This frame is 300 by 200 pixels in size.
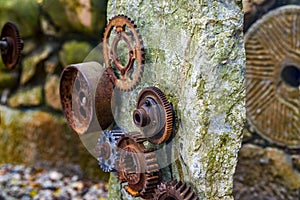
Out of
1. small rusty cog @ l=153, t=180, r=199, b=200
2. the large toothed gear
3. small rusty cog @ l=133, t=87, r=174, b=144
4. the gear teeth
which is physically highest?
small rusty cog @ l=133, t=87, r=174, b=144

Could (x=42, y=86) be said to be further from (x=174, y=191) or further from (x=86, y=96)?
(x=174, y=191)

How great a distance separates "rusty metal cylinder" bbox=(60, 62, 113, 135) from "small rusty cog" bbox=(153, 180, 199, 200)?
1.03ft

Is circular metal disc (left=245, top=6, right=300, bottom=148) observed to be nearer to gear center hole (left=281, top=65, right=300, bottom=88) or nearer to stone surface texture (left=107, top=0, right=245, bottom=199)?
gear center hole (left=281, top=65, right=300, bottom=88)

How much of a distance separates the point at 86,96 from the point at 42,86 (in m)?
0.90

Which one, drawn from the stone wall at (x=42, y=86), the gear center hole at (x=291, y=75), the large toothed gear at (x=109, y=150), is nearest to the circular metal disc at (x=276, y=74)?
the gear center hole at (x=291, y=75)

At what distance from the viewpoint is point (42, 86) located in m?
2.23

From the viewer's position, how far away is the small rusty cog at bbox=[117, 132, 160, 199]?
1168mm

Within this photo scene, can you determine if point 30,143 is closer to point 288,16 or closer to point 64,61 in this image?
point 64,61

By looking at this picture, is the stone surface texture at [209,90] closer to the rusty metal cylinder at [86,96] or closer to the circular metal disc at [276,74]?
the rusty metal cylinder at [86,96]

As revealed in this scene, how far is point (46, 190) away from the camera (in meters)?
2.04

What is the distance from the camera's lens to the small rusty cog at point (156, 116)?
111 cm

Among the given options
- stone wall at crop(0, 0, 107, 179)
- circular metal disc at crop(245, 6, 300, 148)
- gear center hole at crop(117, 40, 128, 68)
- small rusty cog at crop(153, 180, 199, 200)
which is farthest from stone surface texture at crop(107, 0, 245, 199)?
stone wall at crop(0, 0, 107, 179)

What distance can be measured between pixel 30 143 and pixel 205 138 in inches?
53.2

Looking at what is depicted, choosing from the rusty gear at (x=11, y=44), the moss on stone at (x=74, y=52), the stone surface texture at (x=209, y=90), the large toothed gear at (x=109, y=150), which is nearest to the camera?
the stone surface texture at (x=209, y=90)
